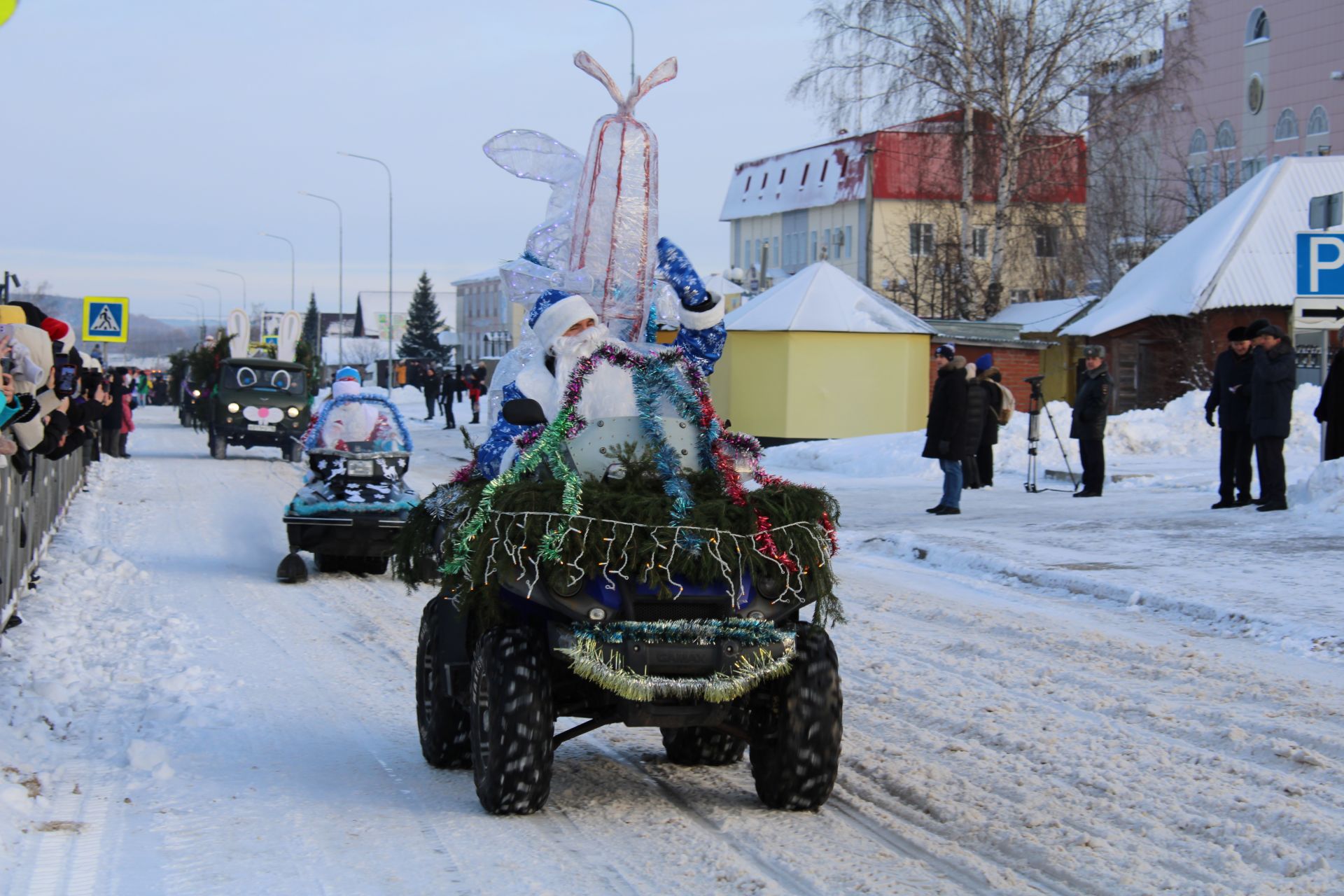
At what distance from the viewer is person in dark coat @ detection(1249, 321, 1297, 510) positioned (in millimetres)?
14938

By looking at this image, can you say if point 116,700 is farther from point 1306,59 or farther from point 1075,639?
point 1306,59

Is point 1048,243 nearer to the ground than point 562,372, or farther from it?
→ farther from it

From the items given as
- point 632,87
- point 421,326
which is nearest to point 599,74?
point 632,87

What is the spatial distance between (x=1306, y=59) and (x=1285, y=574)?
46.4m

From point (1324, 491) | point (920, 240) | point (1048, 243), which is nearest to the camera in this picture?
point (1324, 491)

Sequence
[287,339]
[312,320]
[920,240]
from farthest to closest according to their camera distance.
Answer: [312,320] < [920,240] < [287,339]

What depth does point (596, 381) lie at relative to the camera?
6441 mm

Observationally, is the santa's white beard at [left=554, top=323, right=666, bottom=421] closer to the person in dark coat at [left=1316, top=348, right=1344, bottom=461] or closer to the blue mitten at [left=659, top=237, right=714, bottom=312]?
the blue mitten at [left=659, top=237, right=714, bottom=312]

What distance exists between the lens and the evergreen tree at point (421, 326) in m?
110

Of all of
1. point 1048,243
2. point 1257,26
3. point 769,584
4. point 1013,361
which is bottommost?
point 769,584

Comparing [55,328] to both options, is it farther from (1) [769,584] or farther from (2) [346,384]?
(1) [769,584]

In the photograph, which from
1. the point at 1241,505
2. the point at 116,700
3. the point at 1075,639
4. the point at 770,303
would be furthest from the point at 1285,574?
the point at 770,303

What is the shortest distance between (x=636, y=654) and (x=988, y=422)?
15.3 meters

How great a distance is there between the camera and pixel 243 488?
23.3 meters
